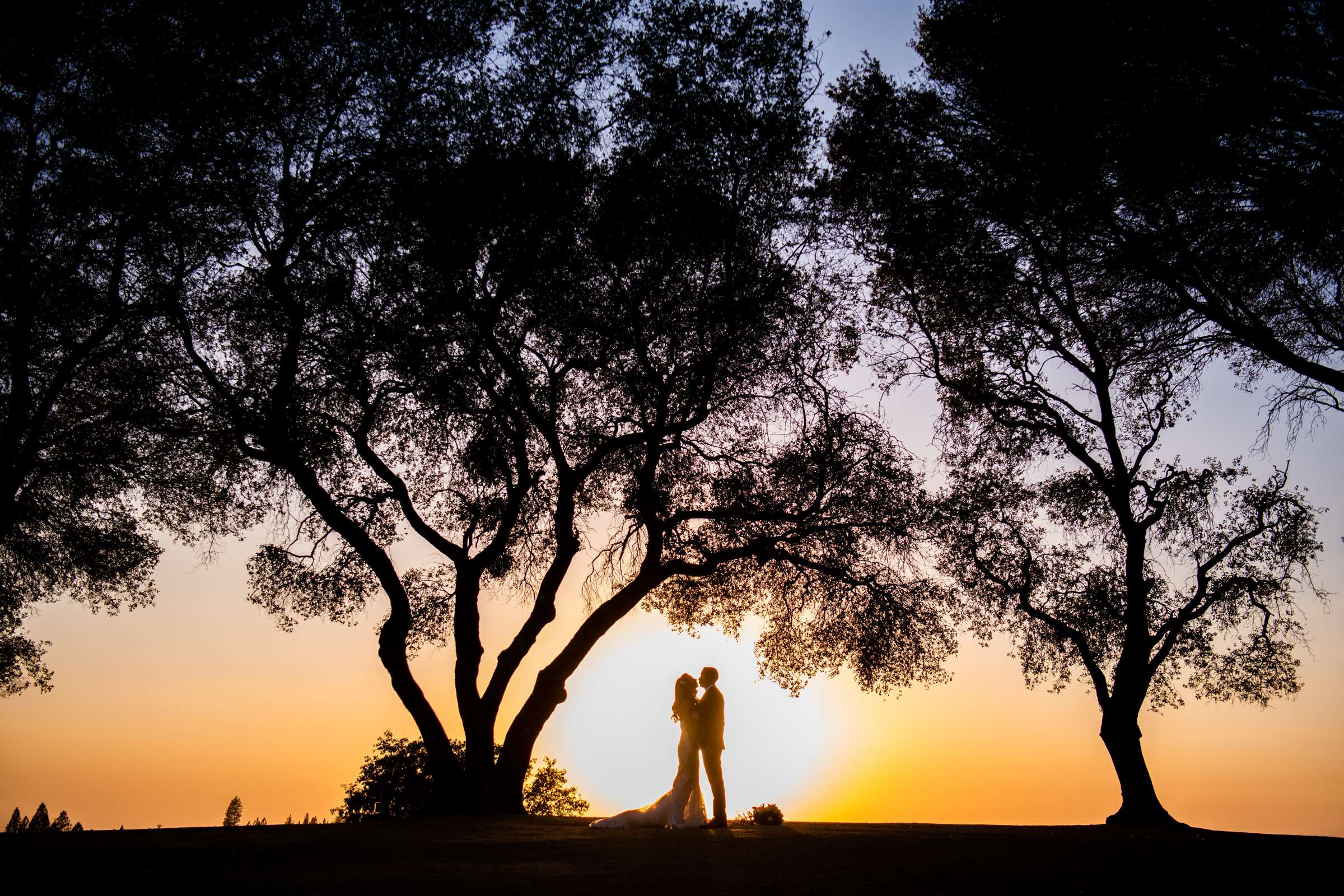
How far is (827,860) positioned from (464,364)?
44.1 ft

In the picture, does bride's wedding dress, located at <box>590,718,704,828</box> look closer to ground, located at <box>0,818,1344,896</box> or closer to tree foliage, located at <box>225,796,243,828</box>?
ground, located at <box>0,818,1344,896</box>

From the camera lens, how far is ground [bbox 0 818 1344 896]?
7.28m

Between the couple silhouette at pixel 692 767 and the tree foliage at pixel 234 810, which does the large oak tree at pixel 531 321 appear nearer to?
the couple silhouette at pixel 692 767

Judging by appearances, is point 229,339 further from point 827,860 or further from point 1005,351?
point 1005,351

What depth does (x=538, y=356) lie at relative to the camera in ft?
64.2

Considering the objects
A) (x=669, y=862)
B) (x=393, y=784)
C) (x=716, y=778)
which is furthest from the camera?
(x=393, y=784)

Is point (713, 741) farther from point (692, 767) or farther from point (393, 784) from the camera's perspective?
point (393, 784)

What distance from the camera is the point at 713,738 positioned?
45.5 feet

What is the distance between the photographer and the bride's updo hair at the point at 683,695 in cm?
1444

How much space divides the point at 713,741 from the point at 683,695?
1.02m

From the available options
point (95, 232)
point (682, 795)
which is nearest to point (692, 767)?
point (682, 795)

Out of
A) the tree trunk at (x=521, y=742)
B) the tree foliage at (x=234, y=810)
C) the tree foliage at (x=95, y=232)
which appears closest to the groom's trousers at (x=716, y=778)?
the tree trunk at (x=521, y=742)

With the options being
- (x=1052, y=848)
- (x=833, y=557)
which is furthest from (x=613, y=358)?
(x=1052, y=848)

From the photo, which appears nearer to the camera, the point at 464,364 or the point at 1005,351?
the point at 464,364
